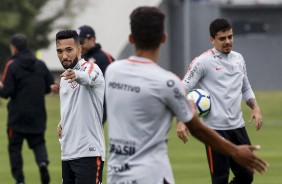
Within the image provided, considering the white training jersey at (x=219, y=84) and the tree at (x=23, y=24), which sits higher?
the white training jersey at (x=219, y=84)

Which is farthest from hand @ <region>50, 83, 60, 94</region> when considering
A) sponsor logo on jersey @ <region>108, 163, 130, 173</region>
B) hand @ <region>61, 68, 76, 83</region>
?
sponsor logo on jersey @ <region>108, 163, 130, 173</region>

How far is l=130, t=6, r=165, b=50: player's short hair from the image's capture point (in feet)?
21.6

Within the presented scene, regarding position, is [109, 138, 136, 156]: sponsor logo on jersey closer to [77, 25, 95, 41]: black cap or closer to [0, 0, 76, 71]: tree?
[77, 25, 95, 41]: black cap

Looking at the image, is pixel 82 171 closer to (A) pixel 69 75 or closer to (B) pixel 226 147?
(A) pixel 69 75

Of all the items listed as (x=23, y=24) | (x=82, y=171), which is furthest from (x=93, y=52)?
(x=23, y=24)

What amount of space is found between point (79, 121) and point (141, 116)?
2728mm

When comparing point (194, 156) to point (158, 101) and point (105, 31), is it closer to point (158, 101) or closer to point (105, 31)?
point (158, 101)

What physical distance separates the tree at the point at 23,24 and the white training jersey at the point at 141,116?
1733 inches

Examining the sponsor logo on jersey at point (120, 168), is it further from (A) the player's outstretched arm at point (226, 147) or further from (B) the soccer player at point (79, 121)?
(B) the soccer player at point (79, 121)

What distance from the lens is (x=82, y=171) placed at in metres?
9.38

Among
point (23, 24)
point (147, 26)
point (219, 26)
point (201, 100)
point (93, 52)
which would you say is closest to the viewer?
point (147, 26)

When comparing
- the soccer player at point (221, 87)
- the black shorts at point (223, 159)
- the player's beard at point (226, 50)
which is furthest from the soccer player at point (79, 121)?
the player's beard at point (226, 50)

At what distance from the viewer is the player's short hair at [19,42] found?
1460 centimetres

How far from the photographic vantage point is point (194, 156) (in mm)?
19922
